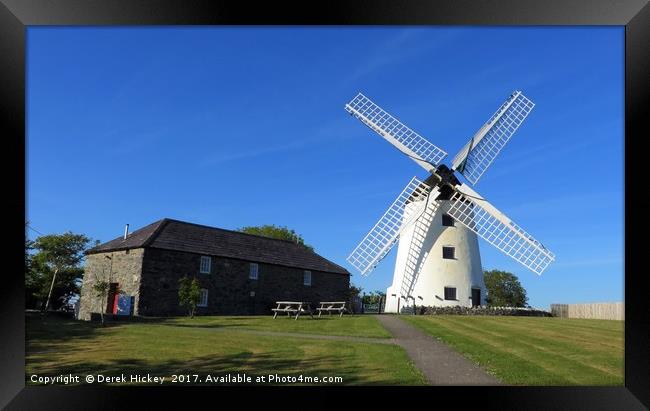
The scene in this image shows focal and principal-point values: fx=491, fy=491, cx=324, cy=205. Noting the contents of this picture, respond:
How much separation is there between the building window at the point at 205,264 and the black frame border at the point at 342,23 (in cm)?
1449

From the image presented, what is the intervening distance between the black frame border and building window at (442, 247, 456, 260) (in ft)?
47.9

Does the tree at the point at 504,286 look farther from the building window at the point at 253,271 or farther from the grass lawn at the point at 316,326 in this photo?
the grass lawn at the point at 316,326

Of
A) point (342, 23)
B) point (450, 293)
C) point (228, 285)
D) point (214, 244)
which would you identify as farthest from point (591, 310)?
point (342, 23)

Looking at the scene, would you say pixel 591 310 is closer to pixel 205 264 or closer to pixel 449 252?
pixel 449 252

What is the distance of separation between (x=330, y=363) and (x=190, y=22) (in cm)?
609

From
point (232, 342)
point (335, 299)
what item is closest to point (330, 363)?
point (232, 342)

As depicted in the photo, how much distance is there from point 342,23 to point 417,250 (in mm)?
15874

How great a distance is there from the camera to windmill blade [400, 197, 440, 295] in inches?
843

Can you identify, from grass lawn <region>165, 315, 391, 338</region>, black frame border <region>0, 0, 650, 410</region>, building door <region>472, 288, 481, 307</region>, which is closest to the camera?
black frame border <region>0, 0, 650, 410</region>

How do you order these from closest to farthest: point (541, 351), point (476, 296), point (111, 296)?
point (541, 351) → point (111, 296) → point (476, 296)

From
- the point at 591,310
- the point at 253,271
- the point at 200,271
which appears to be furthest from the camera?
the point at 253,271

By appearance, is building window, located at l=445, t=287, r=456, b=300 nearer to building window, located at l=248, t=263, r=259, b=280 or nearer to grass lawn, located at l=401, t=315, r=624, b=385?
grass lawn, located at l=401, t=315, r=624, b=385

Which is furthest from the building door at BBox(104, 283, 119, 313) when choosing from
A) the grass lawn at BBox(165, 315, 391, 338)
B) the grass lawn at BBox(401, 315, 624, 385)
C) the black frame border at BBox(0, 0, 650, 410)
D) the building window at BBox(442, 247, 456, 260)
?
the black frame border at BBox(0, 0, 650, 410)

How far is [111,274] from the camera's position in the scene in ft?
68.6
